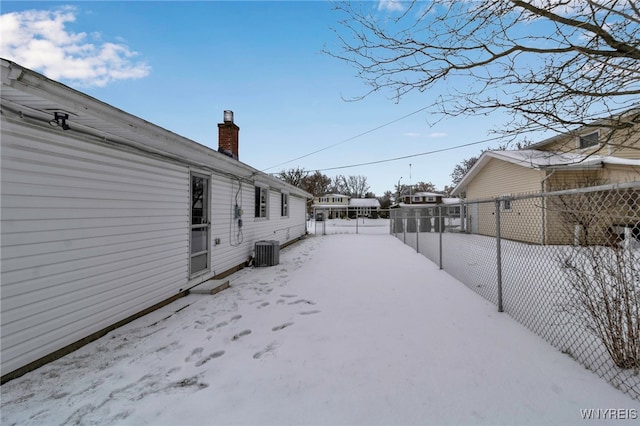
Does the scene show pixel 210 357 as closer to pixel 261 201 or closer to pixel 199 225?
pixel 199 225

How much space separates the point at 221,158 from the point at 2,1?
315 cm

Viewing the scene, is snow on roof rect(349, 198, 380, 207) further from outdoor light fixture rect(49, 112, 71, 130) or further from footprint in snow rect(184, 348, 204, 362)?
outdoor light fixture rect(49, 112, 71, 130)

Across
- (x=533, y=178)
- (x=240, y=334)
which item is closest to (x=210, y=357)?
(x=240, y=334)

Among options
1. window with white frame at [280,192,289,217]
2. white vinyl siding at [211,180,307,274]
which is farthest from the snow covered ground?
window with white frame at [280,192,289,217]

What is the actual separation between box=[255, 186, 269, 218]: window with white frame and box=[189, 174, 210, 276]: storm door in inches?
130

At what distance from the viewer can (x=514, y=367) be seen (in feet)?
8.04

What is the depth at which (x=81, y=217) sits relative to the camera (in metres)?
3.08

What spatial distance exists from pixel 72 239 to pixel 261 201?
21.7 feet

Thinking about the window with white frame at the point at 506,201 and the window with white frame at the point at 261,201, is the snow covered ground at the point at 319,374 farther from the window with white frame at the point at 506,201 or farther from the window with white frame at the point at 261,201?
the window with white frame at the point at 261,201

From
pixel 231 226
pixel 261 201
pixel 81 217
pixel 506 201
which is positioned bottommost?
pixel 231 226

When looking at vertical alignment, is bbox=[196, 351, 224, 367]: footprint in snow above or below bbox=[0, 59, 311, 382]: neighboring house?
below

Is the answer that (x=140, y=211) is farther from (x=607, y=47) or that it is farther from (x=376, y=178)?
(x=376, y=178)

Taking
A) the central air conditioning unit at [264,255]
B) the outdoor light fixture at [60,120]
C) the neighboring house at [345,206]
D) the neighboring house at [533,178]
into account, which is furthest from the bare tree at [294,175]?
the outdoor light fixture at [60,120]

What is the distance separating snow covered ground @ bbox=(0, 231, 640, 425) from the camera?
1.92 meters
